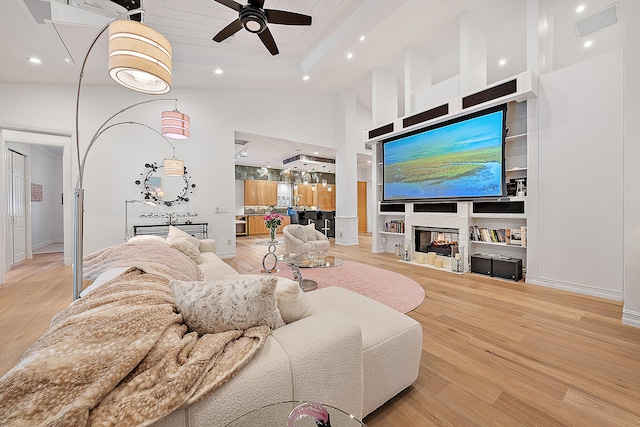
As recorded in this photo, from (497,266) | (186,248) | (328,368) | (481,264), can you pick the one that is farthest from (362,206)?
(328,368)

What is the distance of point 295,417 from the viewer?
730 mm

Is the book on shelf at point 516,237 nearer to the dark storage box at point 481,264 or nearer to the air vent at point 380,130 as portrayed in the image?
the dark storage box at point 481,264

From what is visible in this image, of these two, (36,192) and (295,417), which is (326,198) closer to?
(36,192)

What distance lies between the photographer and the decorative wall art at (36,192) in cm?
629

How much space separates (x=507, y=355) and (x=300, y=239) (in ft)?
12.4

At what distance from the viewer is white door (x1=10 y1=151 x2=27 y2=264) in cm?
478

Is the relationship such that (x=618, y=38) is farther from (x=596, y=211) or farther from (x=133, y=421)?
(x=133, y=421)

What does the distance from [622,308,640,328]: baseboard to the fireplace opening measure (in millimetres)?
2105

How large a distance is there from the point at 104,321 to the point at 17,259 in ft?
21.6

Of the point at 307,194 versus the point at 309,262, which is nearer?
the point at 309,262

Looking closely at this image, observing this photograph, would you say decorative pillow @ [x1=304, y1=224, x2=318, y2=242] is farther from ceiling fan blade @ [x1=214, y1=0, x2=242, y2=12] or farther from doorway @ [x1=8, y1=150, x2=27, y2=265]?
doorway @ [x1=8, y1=150, x2=27, y2=265]

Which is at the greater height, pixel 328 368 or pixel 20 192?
pixel 20 192

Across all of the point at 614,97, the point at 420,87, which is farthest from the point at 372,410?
the point at 420,87

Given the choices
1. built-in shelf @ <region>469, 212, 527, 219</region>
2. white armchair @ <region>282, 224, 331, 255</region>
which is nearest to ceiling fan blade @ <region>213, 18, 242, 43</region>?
white armchair @ <region>282, 224, 331, 255</region>
